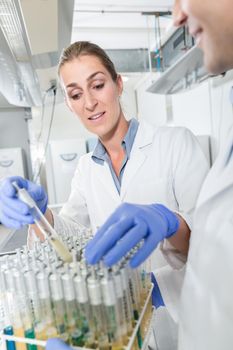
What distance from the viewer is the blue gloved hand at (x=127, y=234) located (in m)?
0.58

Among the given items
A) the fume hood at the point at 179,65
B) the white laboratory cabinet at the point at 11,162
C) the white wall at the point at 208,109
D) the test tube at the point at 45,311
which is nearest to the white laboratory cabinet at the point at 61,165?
the white laboratory cabinet at the point at 11,162

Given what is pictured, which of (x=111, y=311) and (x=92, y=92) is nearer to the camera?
(x=111, y=311)

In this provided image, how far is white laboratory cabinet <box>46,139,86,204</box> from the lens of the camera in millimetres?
3738

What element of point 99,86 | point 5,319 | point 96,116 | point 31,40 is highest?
point 31,40

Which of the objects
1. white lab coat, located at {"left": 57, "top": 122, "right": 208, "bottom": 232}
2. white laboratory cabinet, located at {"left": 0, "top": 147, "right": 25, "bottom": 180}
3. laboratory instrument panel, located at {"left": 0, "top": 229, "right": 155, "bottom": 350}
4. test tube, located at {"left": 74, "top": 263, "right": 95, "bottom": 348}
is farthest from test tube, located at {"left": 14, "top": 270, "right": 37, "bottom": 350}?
white laboratory cabinet, located at {"left": 0, "top": 147, "right": 25, "bottom": 180}

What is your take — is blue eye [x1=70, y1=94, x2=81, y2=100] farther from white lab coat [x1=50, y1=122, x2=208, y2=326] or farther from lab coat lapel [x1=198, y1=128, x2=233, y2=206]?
lab coat lapel [x1=198, y1=128, x2=233, y2=206]

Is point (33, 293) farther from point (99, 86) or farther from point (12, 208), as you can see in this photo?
point (99, 86)

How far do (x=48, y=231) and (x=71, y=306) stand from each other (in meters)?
0.23

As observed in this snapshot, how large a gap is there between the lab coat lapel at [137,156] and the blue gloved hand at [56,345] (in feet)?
2.12

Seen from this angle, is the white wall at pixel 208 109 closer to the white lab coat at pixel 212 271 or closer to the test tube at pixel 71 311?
the white lab coat at pixel 212 271

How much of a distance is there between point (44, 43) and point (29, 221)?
1347mm

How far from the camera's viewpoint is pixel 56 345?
520mm

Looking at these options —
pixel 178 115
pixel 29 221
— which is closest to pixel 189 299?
pixel 29 221

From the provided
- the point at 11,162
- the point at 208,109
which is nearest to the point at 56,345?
the point at 208,109
